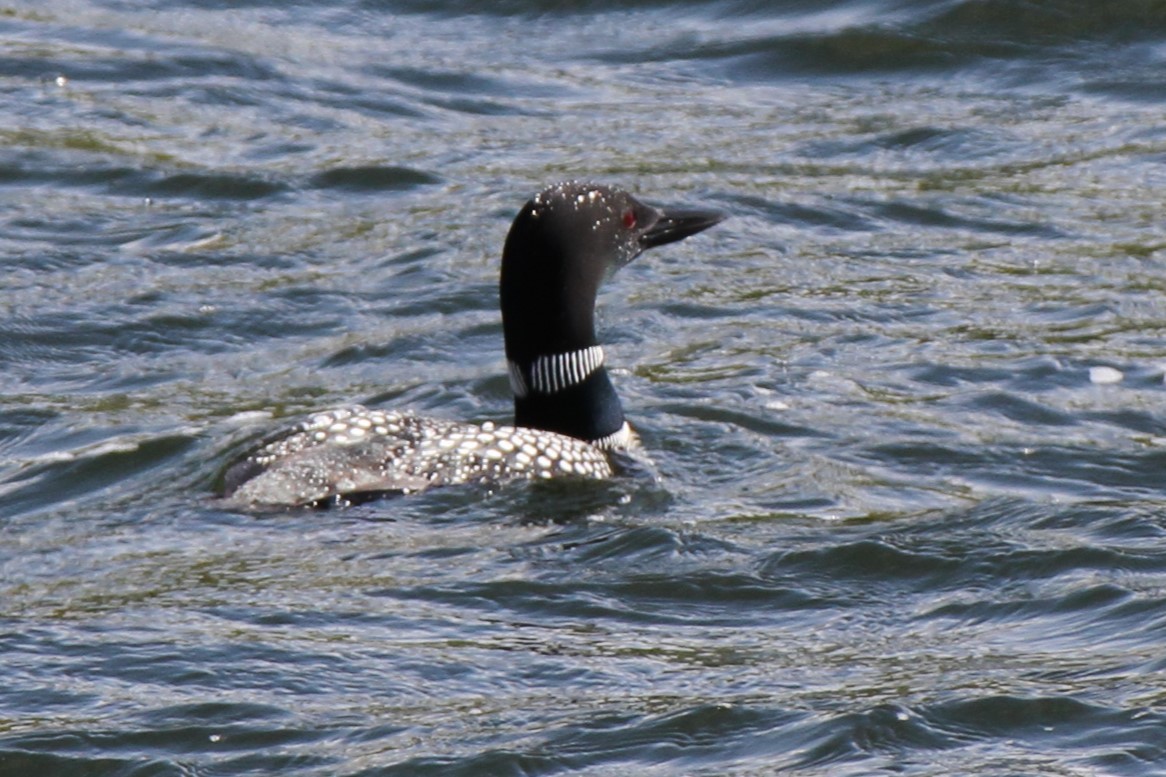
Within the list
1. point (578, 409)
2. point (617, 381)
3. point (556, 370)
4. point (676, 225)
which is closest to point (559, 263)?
point (556, 370)

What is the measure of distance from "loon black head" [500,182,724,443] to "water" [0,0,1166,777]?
33 cm

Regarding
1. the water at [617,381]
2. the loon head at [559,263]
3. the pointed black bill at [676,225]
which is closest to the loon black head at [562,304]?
the loon head at [559,263]

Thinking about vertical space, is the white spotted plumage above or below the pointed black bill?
below

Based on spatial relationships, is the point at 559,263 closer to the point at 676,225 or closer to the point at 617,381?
the point at 676,225

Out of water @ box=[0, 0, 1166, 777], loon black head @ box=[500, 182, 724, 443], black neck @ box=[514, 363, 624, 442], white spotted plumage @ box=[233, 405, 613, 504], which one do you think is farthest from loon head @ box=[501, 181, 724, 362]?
water @ box=[0, 0, 1166, 777]

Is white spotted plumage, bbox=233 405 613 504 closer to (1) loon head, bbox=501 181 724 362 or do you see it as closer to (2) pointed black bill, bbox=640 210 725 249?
(1) loon head, bbox=501 181 724 362

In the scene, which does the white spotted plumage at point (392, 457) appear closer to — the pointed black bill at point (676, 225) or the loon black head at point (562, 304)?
the loon black head at point (562, 304)

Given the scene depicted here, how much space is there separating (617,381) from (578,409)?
85 centimetres

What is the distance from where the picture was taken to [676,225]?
6.82 m

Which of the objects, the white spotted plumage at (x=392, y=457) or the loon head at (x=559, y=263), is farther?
the loon head at (x=559, y=263)

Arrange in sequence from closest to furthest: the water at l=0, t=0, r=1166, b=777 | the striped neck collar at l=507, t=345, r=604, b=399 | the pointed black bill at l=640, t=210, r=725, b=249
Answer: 1. the water at l=0, t=0, r=1166, b=777
2. the striped neck collar at l=507, t=345, r=604, b=399
3. the pointed black bill at l=640, t=210, r=725, b=249

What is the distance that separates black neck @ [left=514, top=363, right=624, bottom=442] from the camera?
6.51m

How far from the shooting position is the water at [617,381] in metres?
4.65

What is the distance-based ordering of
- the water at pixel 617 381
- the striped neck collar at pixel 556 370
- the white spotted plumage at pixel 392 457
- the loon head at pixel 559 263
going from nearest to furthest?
the water at pixel 617 381, the white spotted plumage at pixel 392 457, the loon head at pixel 559 263, the striped neck collar at pixel 556 370
